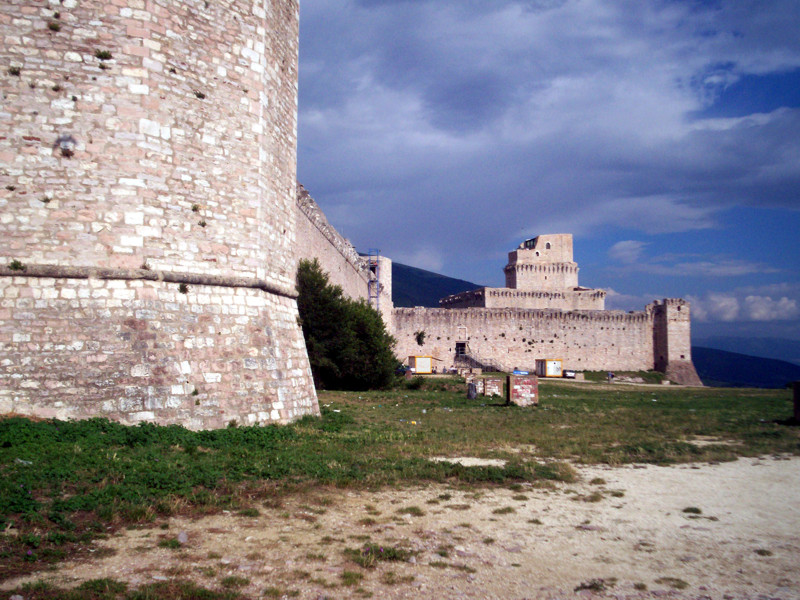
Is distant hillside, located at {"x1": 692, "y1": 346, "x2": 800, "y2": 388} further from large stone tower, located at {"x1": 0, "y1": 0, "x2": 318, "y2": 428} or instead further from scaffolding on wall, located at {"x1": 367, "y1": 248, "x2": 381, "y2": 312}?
large stone tower, located at {"x1": 0, "y1": 0, "x2": 318, "y2": 428}

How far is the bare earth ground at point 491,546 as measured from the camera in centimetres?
366

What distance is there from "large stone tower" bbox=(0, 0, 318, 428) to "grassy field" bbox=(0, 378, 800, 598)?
737mm

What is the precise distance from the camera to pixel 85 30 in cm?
770

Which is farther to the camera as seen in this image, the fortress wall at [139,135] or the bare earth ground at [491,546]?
the fortress wall at [139,135]

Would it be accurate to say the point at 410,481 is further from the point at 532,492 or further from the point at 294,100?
the point at 294,100

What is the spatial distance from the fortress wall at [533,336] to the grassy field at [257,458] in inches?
1311

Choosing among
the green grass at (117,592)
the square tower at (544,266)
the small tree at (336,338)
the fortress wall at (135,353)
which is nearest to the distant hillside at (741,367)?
the square tower at (544,266)

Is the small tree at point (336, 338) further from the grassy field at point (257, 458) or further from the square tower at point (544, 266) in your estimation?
the square tower at point (544, 266)

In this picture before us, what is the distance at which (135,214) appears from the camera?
25.7 ft

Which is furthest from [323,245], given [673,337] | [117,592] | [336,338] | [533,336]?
[673,337]

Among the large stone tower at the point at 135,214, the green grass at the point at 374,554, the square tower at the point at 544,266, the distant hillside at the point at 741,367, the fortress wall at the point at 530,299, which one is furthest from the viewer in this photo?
the distant hillside at the point at 741,367

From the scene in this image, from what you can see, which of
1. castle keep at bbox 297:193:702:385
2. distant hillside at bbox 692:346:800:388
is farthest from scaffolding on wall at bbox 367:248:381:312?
distant hillside at bbox 692:346:800:388

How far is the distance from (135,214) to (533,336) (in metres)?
43.0

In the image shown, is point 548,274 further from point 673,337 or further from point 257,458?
point 257,458
